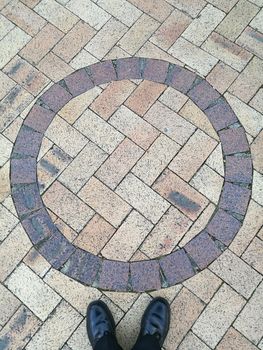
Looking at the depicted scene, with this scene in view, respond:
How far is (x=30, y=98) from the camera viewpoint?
14.5ft

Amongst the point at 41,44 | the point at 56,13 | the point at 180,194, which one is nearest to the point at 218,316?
the point at 180,194

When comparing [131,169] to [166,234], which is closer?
[166,234]

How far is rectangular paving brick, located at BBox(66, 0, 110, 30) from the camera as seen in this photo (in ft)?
15.6

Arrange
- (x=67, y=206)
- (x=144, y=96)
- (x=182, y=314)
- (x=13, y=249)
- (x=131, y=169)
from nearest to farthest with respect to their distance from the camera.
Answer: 1. (x=182, y=314)
2. (x=13, y=249)
3. (x=67, y=206)
4. (x=131, y=169)
5. (x=144, y=96)

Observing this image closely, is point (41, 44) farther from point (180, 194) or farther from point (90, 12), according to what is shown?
point (180, 194)

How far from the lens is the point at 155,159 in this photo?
411cm

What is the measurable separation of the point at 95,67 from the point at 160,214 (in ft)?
5.21

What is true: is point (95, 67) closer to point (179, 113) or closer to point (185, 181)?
point (179, 113)

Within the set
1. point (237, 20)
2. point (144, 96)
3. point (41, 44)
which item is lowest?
point (41, 44)

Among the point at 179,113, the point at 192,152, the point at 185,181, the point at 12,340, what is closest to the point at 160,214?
the point at 185,181

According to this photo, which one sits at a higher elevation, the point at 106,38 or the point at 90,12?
the point at 90,12

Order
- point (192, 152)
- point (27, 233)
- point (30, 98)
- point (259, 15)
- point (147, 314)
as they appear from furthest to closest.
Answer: point (259, 15) < point (30, 98) < point (192, 152) < point (27, 233) < point (147, 314)

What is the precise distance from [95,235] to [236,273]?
115 cm

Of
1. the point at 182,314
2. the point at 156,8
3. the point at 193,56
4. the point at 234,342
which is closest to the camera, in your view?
the point at 234,342
